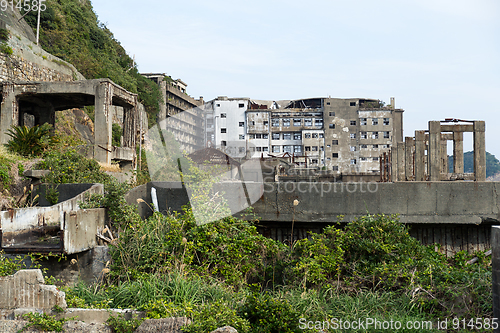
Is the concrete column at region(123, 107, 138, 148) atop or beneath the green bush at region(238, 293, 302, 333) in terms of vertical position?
atop

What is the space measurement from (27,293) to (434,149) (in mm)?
13169

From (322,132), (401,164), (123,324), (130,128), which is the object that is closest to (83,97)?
(130,128)

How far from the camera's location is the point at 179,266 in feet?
18.9

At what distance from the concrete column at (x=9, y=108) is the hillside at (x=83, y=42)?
16.4m

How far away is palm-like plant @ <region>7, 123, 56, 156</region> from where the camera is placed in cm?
1002

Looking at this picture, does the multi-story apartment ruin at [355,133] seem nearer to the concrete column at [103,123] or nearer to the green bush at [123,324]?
the concrete column at [103,123]

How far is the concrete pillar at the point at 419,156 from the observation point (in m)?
13.2

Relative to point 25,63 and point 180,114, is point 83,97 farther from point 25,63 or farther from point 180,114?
point 180,114

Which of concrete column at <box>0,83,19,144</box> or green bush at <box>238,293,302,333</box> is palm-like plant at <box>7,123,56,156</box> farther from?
green bush at <box>238,293,302,333</box>

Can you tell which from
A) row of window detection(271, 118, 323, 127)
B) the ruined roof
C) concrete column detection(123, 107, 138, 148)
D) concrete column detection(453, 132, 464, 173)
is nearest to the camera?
concrete column detection(123, 107, 138, 148)

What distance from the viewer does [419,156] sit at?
1352cm

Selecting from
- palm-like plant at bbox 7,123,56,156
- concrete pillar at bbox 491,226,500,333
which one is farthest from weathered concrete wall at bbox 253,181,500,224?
palm-like plant at bbox 7,123,56,156

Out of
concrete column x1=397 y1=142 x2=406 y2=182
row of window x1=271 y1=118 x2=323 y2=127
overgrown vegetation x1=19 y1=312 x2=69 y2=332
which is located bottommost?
overgrown vegetation x1=19 y1=312 x2=69 y2=332

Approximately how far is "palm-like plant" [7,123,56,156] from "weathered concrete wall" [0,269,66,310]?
6.51m
